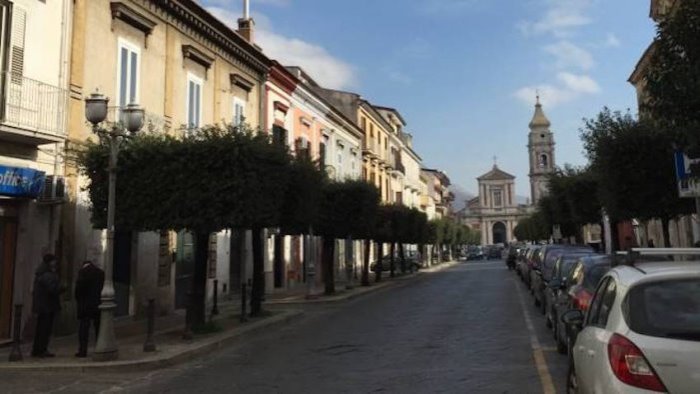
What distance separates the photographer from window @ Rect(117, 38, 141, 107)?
17.9m

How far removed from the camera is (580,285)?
413 inches

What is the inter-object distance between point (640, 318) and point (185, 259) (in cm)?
1878

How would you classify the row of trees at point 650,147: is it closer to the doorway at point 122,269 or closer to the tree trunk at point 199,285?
the tree trunk at point 199,285

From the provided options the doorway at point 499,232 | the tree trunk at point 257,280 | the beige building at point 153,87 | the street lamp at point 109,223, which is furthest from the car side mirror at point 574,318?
the doorway at point 499,232

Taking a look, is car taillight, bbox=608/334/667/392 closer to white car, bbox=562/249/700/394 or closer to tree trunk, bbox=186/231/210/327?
white car, bbox=562/249/700/394

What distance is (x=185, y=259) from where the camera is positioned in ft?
71.9

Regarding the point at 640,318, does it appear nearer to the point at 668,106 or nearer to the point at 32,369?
the point at 668,106

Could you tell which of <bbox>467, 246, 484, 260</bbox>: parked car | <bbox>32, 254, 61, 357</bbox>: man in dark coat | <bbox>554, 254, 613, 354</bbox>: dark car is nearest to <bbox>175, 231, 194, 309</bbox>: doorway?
<bbox>32, 254, 61, 357</bbox>: man in dark coat

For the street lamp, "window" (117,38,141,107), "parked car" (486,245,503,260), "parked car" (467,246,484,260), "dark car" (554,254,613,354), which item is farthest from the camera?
"parked car" (486,245,503,260)

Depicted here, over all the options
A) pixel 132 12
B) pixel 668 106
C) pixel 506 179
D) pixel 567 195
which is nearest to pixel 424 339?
pixel 668 106

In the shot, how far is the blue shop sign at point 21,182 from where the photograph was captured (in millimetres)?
13281

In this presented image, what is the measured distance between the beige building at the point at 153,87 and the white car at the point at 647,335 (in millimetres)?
13134

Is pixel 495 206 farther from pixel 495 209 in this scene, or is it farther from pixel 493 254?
pixel 493 254

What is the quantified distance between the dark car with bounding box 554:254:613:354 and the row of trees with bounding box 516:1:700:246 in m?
2.17
